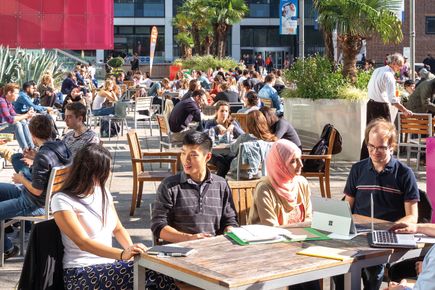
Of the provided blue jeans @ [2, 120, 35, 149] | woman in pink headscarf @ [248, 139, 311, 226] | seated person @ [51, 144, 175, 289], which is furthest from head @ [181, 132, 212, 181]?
blue jeans @ [2, 120, 35, 149]

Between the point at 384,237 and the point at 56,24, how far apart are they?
3649 cm

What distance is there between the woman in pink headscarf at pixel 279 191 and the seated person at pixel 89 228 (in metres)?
0.96

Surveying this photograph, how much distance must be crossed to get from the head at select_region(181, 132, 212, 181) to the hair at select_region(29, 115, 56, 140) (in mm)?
2284

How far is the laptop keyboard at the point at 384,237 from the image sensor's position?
513cm

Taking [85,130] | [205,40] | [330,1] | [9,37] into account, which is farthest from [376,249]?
[205,40]

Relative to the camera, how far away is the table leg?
4.93m

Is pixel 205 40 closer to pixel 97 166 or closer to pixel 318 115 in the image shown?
pixel 318 115

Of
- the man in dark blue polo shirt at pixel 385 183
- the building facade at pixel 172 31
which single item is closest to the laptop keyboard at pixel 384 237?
the man in dark blue polo shirt at pixel 385 183

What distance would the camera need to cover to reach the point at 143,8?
7438 centimetres

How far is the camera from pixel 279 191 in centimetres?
600

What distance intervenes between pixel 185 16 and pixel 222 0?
18.6 feet

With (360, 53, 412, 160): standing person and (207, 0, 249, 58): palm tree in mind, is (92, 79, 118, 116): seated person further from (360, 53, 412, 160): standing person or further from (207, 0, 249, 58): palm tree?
(207, 0, 249, 58): palm tree

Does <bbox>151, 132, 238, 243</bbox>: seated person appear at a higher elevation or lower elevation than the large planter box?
lower

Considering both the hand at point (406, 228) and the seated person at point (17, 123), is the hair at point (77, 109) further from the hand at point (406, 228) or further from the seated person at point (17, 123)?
the seated person at point (17, 123)
